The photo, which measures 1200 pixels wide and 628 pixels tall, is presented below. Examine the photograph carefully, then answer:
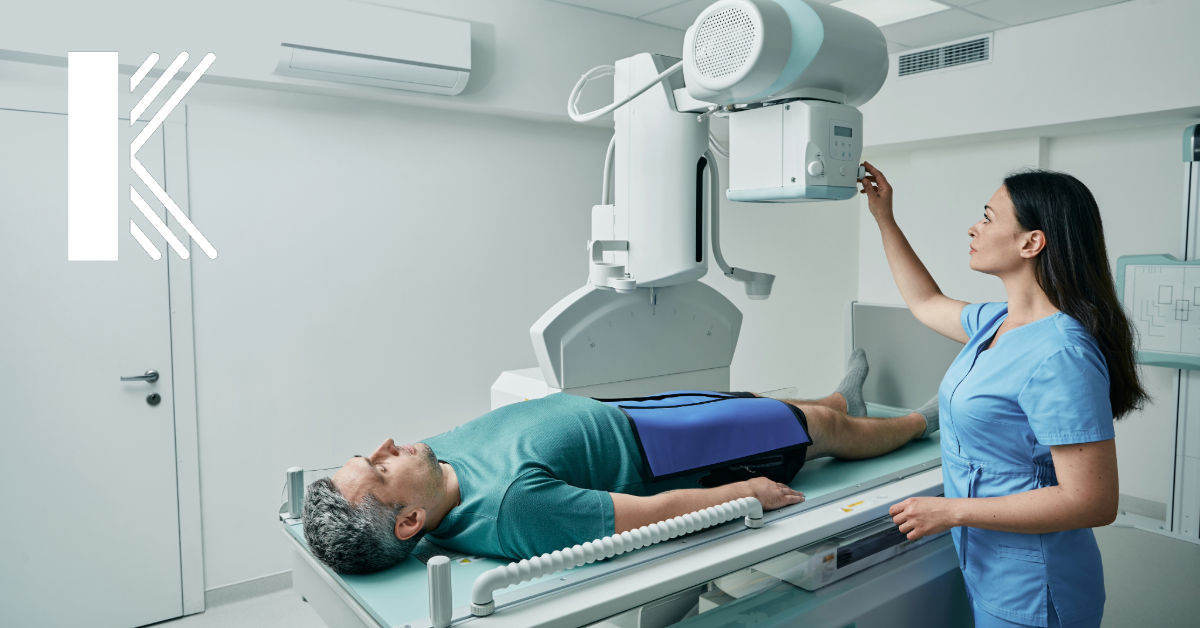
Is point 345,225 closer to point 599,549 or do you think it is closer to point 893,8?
point 599,549

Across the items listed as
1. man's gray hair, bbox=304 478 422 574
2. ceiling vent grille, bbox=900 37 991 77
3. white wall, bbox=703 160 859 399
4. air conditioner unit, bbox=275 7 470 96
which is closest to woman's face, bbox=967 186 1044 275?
man's gray hair, bbox=304 478 422 574

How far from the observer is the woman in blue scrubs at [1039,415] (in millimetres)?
1221

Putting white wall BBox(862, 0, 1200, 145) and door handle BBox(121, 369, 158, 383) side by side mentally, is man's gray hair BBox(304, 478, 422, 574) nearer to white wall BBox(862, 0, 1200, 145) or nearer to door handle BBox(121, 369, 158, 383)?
door handle BBox(121, 369, 158, 383)

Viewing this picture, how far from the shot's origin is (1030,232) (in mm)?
1331

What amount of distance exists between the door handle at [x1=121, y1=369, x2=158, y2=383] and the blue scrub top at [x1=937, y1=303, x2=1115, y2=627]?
2.54 meters

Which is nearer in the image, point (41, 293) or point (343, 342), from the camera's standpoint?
point (41, 293)

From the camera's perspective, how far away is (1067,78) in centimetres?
332

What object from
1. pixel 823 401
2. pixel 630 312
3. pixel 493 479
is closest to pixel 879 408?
pixel 823 401

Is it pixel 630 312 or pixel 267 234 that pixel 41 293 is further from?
pixel 630 312

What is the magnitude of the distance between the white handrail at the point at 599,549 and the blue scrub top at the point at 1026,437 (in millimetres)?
416

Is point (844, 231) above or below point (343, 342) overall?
above

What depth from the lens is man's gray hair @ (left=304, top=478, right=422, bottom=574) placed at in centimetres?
126

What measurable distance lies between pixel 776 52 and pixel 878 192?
515 millimetres

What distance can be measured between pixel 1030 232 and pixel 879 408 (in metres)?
1.26
